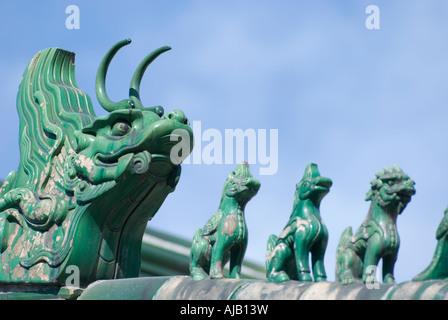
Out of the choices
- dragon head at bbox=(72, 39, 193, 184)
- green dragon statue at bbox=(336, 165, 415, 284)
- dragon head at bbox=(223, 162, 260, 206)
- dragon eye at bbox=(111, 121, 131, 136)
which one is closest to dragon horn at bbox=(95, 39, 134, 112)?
dragon head at bbox=(72, 39, 193, 184)

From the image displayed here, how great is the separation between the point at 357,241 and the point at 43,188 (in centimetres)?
285

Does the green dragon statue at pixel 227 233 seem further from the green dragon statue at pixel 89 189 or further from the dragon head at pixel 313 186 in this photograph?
the green dragon statue at pixel 89 189

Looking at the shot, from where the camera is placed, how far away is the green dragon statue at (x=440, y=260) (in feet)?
15.3

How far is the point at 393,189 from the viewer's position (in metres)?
5.04

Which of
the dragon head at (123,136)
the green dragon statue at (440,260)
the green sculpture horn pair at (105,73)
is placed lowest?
the green dragon statue at (440,260)

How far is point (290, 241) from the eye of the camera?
5.49 meters

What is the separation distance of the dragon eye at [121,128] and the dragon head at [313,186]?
63.1 inches

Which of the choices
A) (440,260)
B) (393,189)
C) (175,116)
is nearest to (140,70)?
(175,116)

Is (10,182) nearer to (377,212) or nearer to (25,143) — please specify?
(25,143)

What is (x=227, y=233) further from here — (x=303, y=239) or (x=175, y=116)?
(x=175, y=116)

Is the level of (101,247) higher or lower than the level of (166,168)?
lower

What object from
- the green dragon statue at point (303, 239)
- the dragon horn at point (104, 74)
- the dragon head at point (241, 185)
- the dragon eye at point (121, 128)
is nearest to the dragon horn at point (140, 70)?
the dragon horn at point (104, 74)
